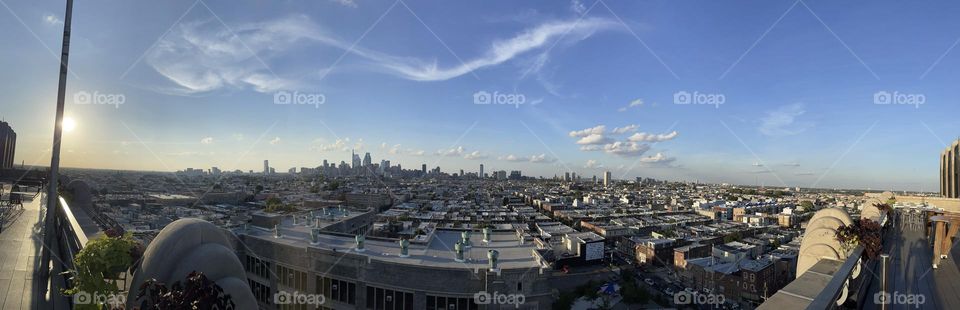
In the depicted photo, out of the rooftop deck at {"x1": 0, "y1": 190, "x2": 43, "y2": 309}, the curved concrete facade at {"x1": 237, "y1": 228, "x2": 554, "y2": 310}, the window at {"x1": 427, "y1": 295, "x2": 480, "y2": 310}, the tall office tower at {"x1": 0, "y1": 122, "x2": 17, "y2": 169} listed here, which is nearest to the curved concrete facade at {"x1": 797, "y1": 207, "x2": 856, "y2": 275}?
the curved concrete facade at {"x1": 237, "y1": 228, "x2": 554, "y2": 310}

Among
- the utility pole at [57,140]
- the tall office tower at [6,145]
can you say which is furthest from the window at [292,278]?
the tall office tower at [6,145]

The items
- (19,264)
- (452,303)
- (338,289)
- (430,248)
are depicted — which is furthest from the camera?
(430,248)

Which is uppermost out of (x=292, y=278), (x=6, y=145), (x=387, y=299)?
(x=6, y=145)

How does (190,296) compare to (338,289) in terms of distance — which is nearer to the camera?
(190,296)

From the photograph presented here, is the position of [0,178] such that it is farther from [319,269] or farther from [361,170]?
[361,170]

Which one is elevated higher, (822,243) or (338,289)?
(822,243)

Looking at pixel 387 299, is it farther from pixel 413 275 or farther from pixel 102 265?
pixel 102 265

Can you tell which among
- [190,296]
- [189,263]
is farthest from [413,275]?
[190,296]

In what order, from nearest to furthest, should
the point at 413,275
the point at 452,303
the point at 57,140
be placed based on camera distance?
1. the point at 57,140
2. the point at 452,303
3. the point at 413,275

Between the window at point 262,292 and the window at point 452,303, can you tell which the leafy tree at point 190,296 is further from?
the window at point 262,292
